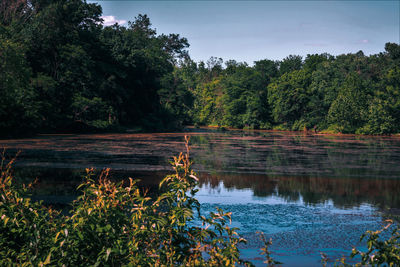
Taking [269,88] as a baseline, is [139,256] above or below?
below

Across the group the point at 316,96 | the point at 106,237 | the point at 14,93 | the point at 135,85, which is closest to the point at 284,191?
the point at 106,237

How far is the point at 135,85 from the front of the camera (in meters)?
73.8

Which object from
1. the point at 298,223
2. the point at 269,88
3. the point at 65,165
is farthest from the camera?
the point at 269,88

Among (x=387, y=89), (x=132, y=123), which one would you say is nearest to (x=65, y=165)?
(x=132, y=123)

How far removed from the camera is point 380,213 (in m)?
12.7

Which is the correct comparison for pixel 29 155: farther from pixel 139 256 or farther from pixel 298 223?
pixel 139 256

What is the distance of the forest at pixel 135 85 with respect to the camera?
2044 inches

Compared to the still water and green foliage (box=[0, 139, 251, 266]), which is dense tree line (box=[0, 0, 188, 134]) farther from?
green foliage (box=[0, 139, 251, 266])

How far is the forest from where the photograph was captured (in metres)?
51.9

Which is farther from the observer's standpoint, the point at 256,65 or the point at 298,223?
the point at 256,65

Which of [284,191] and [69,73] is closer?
[284,191]

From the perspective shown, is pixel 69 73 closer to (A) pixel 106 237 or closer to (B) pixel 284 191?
(B) pixel 284 191

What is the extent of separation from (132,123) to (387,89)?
46044mm

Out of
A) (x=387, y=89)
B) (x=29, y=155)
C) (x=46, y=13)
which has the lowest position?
(x=29, y=155)
